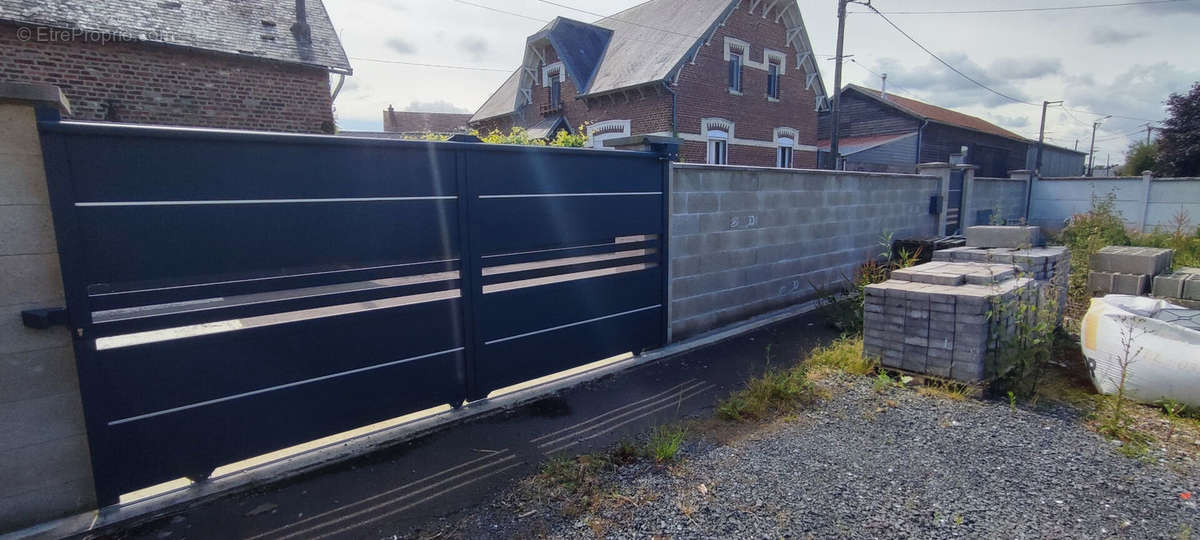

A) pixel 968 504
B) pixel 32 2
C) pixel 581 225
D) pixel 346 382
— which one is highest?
pixel 32 2

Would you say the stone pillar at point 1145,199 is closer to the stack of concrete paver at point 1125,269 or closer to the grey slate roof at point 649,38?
the stack of concrete paver at point 1125,269

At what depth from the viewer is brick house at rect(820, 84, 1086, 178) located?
22.9m

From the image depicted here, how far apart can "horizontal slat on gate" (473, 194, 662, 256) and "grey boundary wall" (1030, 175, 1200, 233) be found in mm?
14872

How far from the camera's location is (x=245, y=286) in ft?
10.5

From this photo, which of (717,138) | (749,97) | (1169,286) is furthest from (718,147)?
(1169,286)

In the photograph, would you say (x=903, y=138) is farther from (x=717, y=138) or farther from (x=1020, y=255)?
(x=1020, y=255)

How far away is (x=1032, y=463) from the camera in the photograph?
3.28 meters

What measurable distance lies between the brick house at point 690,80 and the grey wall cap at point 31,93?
48.6 feet

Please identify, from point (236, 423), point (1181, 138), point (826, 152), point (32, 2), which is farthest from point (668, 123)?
point (1181, 138)

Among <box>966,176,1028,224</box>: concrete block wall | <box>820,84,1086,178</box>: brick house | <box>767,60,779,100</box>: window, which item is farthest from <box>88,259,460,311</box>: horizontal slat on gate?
<box>820,84,1086,178</box>: brick house

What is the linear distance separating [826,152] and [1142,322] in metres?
20.4

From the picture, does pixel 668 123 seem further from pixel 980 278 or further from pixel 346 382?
pixel 346 382

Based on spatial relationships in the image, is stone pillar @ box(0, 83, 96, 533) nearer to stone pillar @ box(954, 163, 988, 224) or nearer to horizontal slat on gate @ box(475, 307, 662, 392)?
horizontal slat on gate @ box(475, 307, 662, 392)

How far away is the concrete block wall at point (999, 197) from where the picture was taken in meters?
12.6
